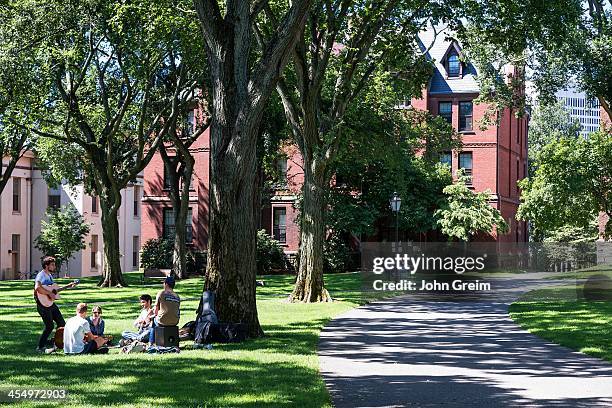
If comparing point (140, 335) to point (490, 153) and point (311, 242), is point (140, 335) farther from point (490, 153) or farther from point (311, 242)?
point (490, 153)

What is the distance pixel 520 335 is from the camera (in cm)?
1848

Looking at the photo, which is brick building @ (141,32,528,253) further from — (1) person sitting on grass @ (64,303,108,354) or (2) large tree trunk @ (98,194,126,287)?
(1) person sitting on grass @ (64,303,108,354)

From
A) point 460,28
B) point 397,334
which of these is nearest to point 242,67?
point 397,334

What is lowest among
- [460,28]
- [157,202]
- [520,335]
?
[520,335]

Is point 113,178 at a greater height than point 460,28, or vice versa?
point 460,28

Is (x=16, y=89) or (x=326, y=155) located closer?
(x=326, y=155)

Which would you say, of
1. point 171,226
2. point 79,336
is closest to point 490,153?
point 171,226

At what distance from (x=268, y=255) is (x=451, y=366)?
4023 cm

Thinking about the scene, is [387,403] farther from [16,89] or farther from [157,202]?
[157,202]

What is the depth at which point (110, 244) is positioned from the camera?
3931cm

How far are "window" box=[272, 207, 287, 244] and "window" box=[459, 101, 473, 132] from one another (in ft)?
40.7

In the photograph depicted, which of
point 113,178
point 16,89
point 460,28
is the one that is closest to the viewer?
point 460,28

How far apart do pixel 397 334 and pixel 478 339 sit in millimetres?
1665

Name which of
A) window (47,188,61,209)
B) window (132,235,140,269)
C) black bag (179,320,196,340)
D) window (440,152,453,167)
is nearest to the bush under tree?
window (47,188,61,209)
